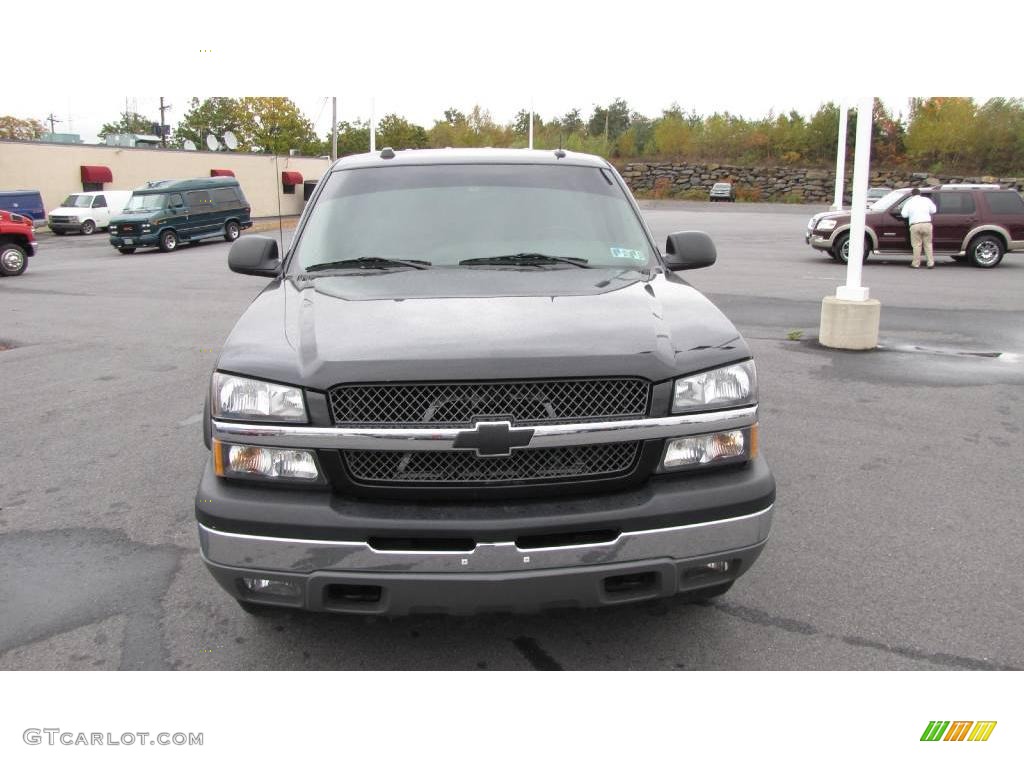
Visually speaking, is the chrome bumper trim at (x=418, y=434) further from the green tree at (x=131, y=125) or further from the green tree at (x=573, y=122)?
the green tree at (x=131, y=125)

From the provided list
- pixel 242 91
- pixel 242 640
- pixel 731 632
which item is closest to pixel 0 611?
pixel 242 640

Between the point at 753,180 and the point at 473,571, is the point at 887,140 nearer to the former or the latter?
the point at 753,180

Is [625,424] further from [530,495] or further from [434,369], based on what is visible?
[434,369]

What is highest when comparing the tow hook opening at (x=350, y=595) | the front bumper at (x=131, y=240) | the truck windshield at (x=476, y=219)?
the truck windshield at (x=476, y=219)

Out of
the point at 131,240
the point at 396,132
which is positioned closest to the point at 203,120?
the point at 396,132

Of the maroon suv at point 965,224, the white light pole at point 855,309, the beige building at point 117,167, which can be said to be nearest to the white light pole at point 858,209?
the white light pole at point 855,309

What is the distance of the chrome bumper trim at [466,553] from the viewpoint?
104 inches

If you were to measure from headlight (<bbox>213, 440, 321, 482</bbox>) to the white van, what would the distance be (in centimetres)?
3556

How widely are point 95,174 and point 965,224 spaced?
3688 centimetres

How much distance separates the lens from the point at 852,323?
9.38 m

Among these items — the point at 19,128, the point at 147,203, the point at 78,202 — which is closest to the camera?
the point at 147,203

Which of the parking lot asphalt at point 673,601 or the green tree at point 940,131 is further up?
the green tree at point 940,131

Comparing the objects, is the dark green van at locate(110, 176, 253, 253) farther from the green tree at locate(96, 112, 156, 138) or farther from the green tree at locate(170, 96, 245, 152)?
the green tree at locate(96, 112, 156, 138)

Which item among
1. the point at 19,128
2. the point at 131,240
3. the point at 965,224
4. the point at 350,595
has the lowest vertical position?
the point at 350,595
